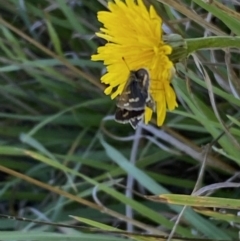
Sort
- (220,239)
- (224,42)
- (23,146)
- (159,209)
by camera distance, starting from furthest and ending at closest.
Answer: (23,146) < (159,209) < (220,239) < (224,42)

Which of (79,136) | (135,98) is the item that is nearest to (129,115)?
(135,98)

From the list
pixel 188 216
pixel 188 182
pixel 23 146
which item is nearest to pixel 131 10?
pixel 188 216

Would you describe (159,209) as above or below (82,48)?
below

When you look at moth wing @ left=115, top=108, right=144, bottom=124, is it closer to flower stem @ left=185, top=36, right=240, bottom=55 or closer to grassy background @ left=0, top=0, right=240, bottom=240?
flower stem @ left=185, top=36, right=240, bottom=55

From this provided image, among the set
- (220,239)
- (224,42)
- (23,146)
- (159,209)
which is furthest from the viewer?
(23,146)

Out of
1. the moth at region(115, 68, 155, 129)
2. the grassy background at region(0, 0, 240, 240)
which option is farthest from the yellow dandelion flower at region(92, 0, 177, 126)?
the grassy background at region(0, 0, 240, 240)

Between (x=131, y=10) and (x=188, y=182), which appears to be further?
(x=188, y=182)

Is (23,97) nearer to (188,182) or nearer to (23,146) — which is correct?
(23,146)
